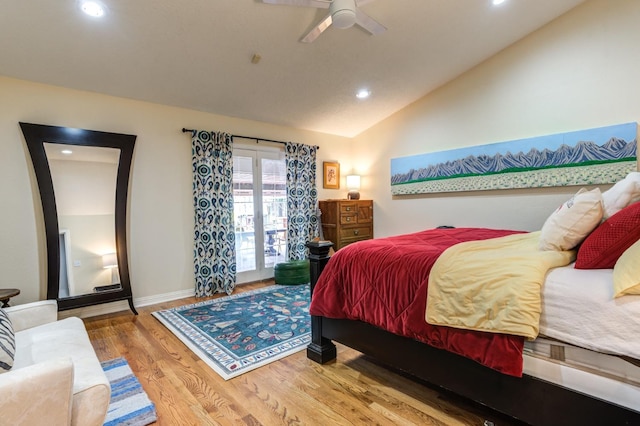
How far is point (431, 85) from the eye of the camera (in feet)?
14.2

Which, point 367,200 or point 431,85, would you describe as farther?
point 367,200

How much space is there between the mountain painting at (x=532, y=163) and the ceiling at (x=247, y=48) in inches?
44.1

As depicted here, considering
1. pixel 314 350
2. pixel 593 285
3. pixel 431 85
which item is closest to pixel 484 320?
pixel 593 285

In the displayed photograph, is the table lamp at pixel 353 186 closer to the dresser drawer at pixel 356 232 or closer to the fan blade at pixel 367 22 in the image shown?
the dresser drawer at pixel 356 232

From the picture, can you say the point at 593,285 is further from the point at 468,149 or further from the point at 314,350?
Result: the point at 468,149

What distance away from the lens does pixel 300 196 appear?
4898 millimetres

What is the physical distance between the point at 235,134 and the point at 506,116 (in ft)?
11.2

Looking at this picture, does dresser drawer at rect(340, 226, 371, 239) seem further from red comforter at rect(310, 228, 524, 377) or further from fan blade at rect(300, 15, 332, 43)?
fan blade at rect(300, 15, 332, 43)

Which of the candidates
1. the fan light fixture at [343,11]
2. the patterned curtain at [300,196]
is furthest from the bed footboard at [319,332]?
the patterned curtain at [300,196]

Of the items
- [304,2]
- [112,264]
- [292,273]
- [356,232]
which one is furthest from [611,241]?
[112,264]

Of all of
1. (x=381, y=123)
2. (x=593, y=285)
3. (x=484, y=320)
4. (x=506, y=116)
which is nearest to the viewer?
(x=593, y=285)

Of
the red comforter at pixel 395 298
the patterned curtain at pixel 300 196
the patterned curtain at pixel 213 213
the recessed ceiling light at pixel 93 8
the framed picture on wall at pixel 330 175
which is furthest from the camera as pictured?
the framed picture on wall at pixel 330 175

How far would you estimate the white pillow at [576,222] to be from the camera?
4.99ft

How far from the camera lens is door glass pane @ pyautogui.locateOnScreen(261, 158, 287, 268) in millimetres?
4684
